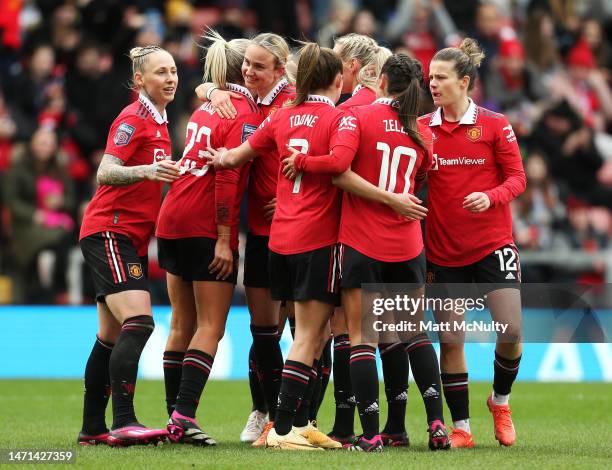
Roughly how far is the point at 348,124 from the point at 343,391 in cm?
175

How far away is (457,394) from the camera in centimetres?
775

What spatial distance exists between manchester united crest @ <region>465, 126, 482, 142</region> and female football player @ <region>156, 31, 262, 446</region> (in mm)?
1273

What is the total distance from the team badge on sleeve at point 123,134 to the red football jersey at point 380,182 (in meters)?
→ 1.32

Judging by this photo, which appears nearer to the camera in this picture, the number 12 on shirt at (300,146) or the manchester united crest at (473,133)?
the number 12 on shirt at (300,146)

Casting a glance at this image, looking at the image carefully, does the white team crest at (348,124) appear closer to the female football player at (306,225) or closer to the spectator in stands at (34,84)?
the female football player at (306,225)

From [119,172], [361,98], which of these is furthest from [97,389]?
[361,98]

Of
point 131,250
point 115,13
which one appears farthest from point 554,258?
point 131,250

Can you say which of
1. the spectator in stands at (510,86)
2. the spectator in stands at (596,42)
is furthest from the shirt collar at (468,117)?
the spectator in stands at (596,42)

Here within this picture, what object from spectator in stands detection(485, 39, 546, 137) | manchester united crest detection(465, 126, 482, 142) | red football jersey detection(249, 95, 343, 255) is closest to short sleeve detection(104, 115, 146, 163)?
red football jersey detection(249, 95, 343, 255)

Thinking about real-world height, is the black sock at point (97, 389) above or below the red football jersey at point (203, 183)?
below

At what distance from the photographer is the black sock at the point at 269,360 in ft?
26.0

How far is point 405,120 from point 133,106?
164 centimetres

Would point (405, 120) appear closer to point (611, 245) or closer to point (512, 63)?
point (611, 245)

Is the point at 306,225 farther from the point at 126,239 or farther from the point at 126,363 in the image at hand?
the point at 126,363
